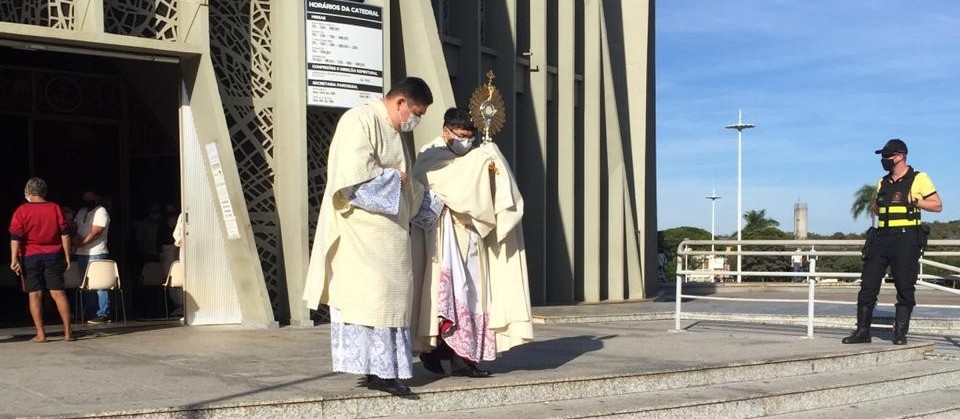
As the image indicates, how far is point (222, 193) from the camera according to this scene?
1133cm

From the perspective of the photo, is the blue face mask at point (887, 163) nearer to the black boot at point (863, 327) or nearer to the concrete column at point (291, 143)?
the black boot at point (863, 327)

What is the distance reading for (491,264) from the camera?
25.6 ft

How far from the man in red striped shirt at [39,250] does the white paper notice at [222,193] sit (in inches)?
69.9

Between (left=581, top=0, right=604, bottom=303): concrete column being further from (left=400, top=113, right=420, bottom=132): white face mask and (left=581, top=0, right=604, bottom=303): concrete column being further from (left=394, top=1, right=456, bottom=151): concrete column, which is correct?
(left=400, top=113, right=420, bottom=132): white face mask

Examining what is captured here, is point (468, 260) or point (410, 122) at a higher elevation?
point (410, 122)

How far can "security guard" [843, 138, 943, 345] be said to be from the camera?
986cm

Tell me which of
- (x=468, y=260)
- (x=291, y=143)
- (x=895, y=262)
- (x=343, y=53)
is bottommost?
(x=895, y=262)

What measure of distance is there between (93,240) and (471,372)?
6164 millimetres

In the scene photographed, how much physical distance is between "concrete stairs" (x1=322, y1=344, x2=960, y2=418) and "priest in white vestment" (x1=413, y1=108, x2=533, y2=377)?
0.45 meters

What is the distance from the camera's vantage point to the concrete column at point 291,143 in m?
11.5

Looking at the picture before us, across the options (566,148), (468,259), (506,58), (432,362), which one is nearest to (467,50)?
(506,58)

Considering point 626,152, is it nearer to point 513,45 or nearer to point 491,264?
point 513,45

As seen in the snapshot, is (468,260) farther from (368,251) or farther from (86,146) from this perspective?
(86,146)

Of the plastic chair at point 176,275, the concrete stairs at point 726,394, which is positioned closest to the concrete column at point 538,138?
the plastic chair at point 176,275
